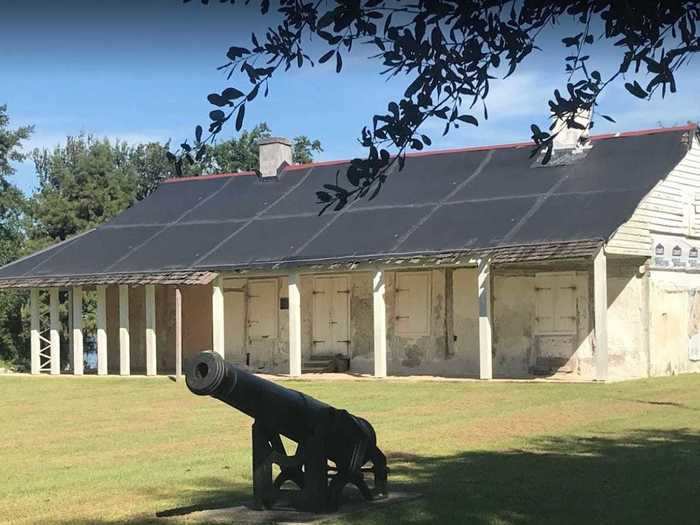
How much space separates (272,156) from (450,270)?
25.2ft

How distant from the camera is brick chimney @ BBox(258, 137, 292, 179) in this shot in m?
29.3

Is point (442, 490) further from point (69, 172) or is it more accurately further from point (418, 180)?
point (69, 172)

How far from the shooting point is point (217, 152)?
54781 millimetres

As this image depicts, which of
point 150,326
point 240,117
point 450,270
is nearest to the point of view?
point 240,117

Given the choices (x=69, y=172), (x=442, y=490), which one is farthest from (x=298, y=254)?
(x=69, y=172)

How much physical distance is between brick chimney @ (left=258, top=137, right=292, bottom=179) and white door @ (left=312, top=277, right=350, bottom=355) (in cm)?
501

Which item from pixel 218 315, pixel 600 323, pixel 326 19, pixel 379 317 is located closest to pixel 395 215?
pixel 379 317

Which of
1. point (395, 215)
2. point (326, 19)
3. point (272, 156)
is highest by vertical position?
point (272, 156)

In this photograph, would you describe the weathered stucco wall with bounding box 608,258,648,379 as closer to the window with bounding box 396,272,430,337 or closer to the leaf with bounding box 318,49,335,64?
the window with bounding box 396,272,430,337

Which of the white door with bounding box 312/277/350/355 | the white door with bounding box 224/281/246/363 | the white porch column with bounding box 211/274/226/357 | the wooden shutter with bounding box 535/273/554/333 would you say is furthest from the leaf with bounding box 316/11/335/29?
the white door with bounding box 224/281/246/363

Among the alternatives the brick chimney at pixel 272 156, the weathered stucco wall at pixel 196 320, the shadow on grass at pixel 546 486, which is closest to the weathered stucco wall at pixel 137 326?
the weathered stucco wall at pixel 196 320

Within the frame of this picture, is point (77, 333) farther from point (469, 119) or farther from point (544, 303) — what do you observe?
point (469, 119)

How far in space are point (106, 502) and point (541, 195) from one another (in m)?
15.3

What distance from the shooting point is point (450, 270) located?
77.0 feet
